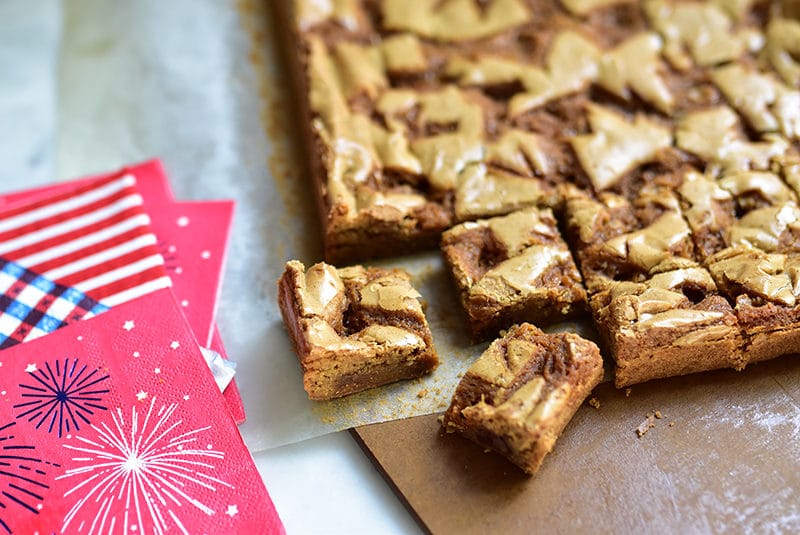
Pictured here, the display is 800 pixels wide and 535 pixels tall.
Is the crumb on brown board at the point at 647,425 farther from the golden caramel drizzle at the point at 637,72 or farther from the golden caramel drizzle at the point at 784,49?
the golden caramel drizzle at the point at 784,49

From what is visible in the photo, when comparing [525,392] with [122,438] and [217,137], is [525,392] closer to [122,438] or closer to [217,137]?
[122,438]

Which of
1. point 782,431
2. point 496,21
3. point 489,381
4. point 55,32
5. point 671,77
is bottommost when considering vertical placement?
point 782,431

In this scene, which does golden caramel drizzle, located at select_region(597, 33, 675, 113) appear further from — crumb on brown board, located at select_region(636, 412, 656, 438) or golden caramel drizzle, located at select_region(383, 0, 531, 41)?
crumb on brown board, located at select_region(636, 412, 656, 438)

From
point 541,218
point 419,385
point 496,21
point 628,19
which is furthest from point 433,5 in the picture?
point 419,385

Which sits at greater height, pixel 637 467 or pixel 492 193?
pixel 492 193

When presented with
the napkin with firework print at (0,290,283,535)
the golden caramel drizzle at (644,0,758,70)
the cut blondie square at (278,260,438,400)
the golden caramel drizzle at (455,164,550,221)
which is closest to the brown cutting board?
the cut blondie square at (278,260,438,400)

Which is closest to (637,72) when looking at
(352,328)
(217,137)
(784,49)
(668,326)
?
(784,49)

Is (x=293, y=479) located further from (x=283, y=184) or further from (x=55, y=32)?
(x=55, y=32)
